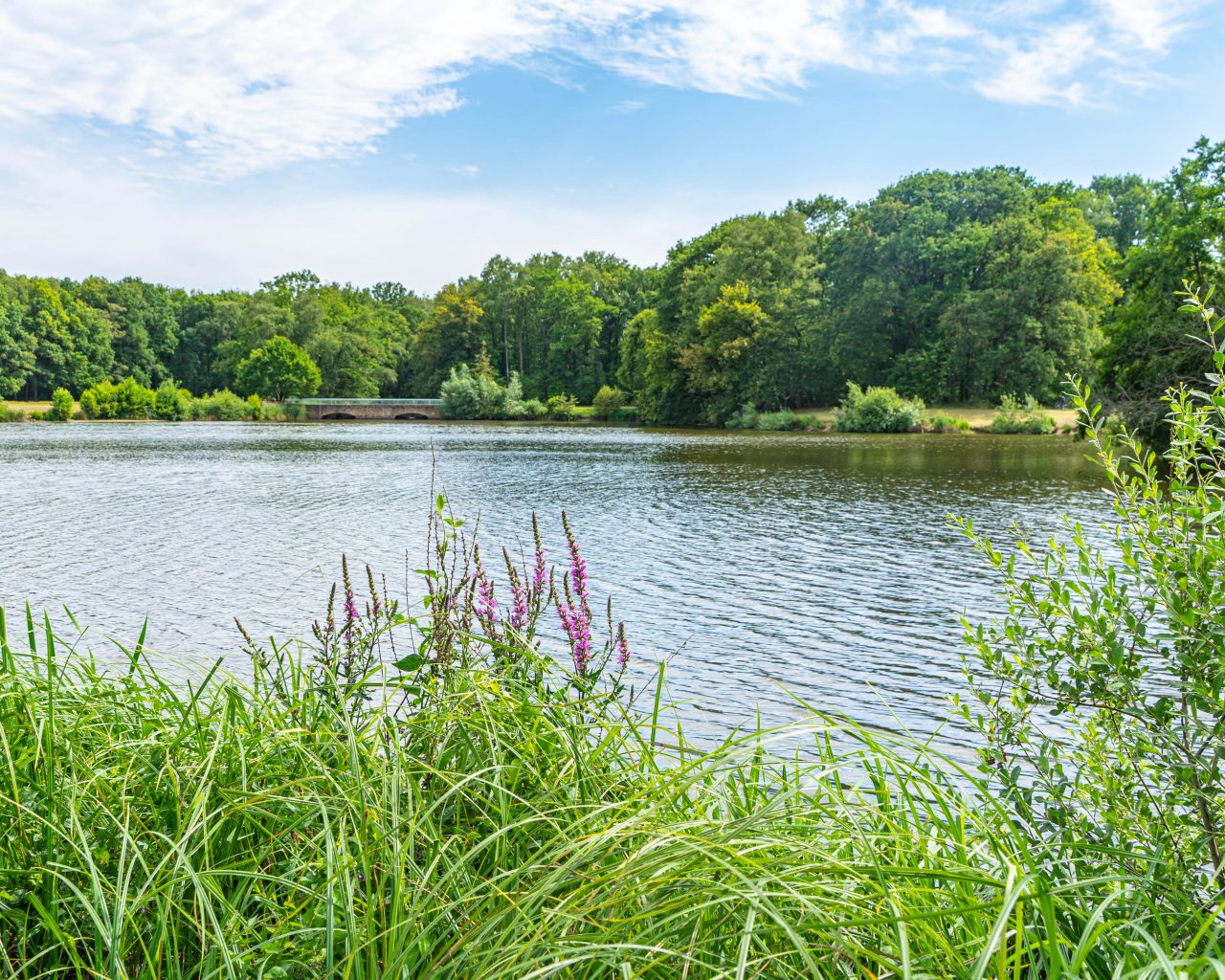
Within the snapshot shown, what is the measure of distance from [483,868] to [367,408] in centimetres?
8878

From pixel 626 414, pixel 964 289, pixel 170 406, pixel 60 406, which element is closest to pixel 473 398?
pixel 626 414

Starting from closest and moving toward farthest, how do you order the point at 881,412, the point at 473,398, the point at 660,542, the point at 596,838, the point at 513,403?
the point at 596,838 → the point at 660,542 → the point at 881,412 → the point at 513,403 → the point at 473,398

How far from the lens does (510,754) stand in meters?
3.14

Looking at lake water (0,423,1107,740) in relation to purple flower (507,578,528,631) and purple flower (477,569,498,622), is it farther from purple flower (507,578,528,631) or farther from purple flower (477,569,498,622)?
purple flower (507,578,528,631)

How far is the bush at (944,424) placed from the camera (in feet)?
166

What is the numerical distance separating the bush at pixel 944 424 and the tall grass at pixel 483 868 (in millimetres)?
50773

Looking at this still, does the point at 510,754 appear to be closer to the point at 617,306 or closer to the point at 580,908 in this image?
the point at 580,908

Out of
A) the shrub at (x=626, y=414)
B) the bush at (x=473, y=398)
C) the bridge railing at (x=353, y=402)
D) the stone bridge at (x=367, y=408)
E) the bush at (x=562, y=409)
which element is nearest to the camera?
the shrub at (x=626, y=414)

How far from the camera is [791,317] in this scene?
62.6 meters

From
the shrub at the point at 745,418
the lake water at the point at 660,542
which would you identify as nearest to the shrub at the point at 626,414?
the shrub at the point at 745,418

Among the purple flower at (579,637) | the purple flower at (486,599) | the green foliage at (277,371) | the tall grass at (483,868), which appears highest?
the green foliage at (277,371)

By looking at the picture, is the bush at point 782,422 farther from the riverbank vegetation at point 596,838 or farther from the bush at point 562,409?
the riverbank vegetation at point 596,838

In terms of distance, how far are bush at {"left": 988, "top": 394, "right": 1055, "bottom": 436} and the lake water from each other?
10.1m

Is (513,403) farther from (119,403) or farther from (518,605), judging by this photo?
(518,605)
